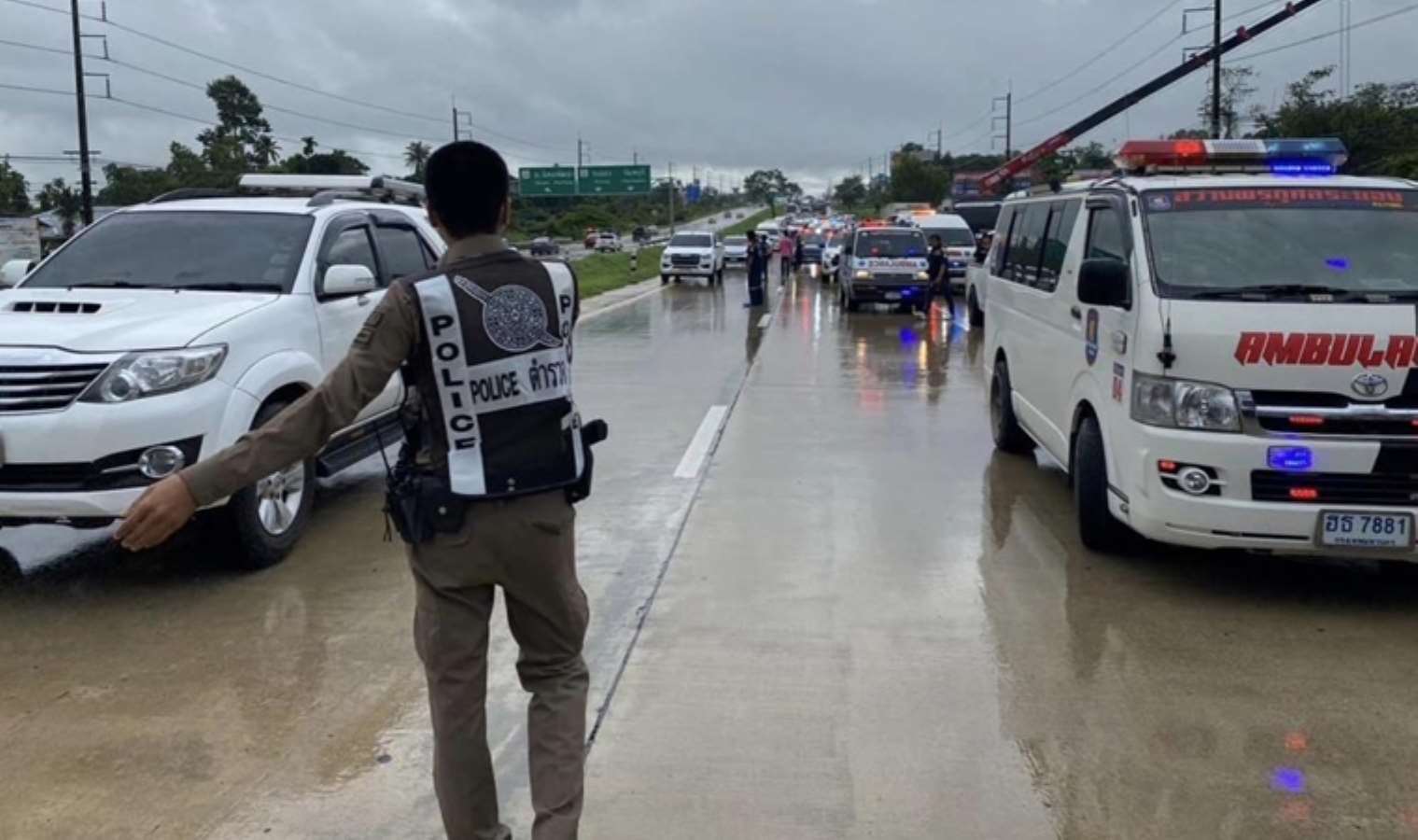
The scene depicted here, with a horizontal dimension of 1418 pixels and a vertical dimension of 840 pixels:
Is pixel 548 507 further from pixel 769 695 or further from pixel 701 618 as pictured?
pixel 701 618

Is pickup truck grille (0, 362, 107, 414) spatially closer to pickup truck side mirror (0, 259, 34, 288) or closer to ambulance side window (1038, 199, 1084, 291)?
pickup truck side mirror (0, 259, 34, 288)

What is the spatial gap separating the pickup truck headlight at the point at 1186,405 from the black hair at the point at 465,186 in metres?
3.73

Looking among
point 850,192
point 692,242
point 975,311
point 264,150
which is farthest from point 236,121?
point 850,192

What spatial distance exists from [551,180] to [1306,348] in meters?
64.4

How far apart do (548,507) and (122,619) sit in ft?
11.3

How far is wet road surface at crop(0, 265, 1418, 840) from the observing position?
12.4 ft

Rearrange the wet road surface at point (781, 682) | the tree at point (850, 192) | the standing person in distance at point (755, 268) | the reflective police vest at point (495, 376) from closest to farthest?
the reflective police vest at point (495, 376) < the wet road surface at point (781, 682) < the standing person in distance at point (755, 268) < the tree at point (850, 192)

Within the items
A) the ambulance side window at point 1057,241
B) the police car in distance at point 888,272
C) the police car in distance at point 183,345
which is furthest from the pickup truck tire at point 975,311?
the police car in distance at point 183,345

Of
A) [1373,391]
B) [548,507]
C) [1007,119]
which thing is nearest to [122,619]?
[548,507]

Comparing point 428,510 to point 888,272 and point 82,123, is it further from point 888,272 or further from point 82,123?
point 82,123

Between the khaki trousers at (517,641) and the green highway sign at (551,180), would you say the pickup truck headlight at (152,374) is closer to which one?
the khaki trousers at (517,641)

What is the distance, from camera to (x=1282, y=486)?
5.41 metres

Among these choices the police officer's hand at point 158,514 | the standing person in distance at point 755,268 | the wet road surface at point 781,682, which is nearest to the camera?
the police officer's hand at point 158,514

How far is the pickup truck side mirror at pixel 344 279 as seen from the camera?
21.2 feet
